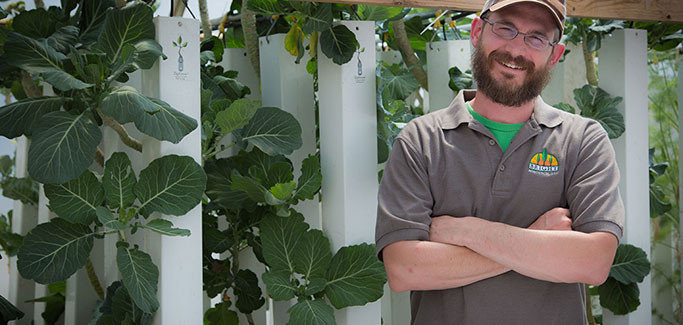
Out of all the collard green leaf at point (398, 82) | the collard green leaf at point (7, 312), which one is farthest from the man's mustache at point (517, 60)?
the collard green leaf at point (7, 312)

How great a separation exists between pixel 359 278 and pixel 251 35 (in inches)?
39.1

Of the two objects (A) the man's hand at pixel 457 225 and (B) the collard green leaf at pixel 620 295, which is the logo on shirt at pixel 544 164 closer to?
(A) the man's hand at pixel 457 225

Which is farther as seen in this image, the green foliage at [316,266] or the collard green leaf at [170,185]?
the green foliage at [316,266]

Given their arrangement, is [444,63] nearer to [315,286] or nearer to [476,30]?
[476,30]

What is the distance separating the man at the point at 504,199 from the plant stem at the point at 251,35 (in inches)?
41.4

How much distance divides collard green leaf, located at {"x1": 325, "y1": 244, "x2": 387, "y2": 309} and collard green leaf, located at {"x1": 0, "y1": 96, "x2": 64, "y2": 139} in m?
0.90

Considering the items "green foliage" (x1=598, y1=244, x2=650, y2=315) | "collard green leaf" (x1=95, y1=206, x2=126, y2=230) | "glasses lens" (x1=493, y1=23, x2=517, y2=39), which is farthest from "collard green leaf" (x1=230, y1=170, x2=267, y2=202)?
"green foliage" (x1=598, y1=244, x2=650, y2=315)

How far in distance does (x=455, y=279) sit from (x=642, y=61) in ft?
5.09

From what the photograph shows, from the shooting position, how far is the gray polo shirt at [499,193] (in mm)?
1675

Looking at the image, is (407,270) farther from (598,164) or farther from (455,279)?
(598,164)

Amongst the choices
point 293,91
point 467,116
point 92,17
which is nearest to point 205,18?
point 293,91

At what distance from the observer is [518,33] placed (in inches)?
68.8

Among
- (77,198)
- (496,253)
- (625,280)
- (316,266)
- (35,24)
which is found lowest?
(625,280)

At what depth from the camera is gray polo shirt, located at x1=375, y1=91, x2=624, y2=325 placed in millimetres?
1675
